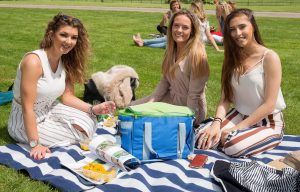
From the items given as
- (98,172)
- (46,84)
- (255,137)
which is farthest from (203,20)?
(98,172)

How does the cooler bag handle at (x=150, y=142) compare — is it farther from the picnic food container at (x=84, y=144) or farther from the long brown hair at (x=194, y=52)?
the long brown hair at (x=194, y=52)

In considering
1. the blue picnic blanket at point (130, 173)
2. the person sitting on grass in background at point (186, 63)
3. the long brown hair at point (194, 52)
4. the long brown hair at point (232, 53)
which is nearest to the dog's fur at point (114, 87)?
the person sitting on grass in background at point (186, 63)

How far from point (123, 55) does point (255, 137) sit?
6488 mm

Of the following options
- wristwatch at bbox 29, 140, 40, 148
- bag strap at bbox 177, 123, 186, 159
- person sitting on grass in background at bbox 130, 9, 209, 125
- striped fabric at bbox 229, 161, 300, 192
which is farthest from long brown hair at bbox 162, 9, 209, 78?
wristwatch at bbox 29, 140, 40, 148

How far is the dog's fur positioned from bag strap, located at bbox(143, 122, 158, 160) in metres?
1.95

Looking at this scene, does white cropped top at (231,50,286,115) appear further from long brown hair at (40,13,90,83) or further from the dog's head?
the dog's head

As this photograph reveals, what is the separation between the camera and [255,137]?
14.5 feet

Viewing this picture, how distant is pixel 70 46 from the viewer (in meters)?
4.39

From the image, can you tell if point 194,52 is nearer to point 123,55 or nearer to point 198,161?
point 198,161

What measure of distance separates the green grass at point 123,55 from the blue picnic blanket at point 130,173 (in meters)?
0.13

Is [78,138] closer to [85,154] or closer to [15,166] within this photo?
[85,154]

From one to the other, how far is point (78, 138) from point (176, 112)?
1109mm

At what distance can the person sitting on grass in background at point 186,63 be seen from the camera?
16.0 ft

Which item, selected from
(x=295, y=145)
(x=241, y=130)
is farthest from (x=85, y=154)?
(x=295, y=145)
